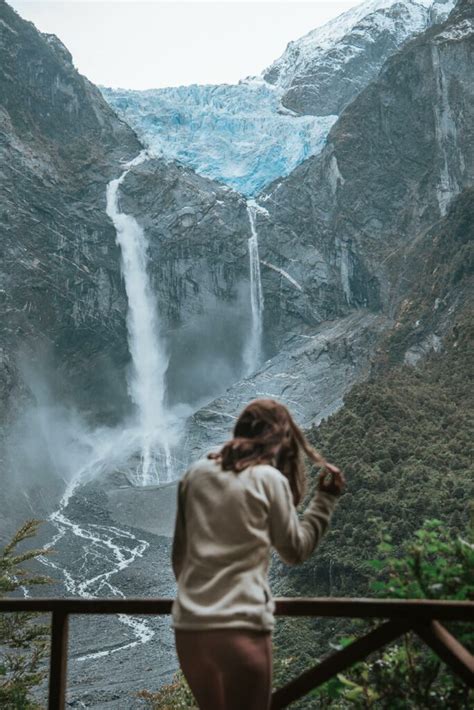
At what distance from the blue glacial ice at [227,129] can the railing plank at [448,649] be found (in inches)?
4027

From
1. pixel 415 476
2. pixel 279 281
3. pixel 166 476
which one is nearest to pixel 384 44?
pixel 279 281

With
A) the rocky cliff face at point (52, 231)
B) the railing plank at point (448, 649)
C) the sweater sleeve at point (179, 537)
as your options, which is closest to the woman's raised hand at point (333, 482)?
the sweater sleeve at point (179, 537)

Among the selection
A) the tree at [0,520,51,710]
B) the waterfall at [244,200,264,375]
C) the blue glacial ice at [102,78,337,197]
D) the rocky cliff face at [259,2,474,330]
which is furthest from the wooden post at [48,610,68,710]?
the blue glacial ice at [102,78,337,197]

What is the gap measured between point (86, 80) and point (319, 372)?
43675 mm

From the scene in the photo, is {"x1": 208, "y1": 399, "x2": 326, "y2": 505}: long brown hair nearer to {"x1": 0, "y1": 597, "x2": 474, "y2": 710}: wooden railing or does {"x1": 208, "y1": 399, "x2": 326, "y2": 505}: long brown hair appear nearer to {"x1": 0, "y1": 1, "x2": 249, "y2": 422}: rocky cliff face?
{"x1": 0, "y1": 597, "x2": 474, "y2": 710}: wooden railing

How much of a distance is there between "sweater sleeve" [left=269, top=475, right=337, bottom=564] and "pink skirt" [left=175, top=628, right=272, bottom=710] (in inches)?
11.8

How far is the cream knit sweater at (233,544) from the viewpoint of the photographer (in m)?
2.56

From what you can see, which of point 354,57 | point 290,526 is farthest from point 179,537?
point 354,57

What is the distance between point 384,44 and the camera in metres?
122

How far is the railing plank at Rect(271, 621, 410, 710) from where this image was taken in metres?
3.09

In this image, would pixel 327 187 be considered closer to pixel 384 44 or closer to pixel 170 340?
pixel 170 340

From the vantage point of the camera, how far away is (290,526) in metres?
2.69

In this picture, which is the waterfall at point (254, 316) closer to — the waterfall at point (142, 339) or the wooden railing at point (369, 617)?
the waterfall at point (142, 339)

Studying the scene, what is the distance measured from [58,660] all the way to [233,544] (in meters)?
1.43
